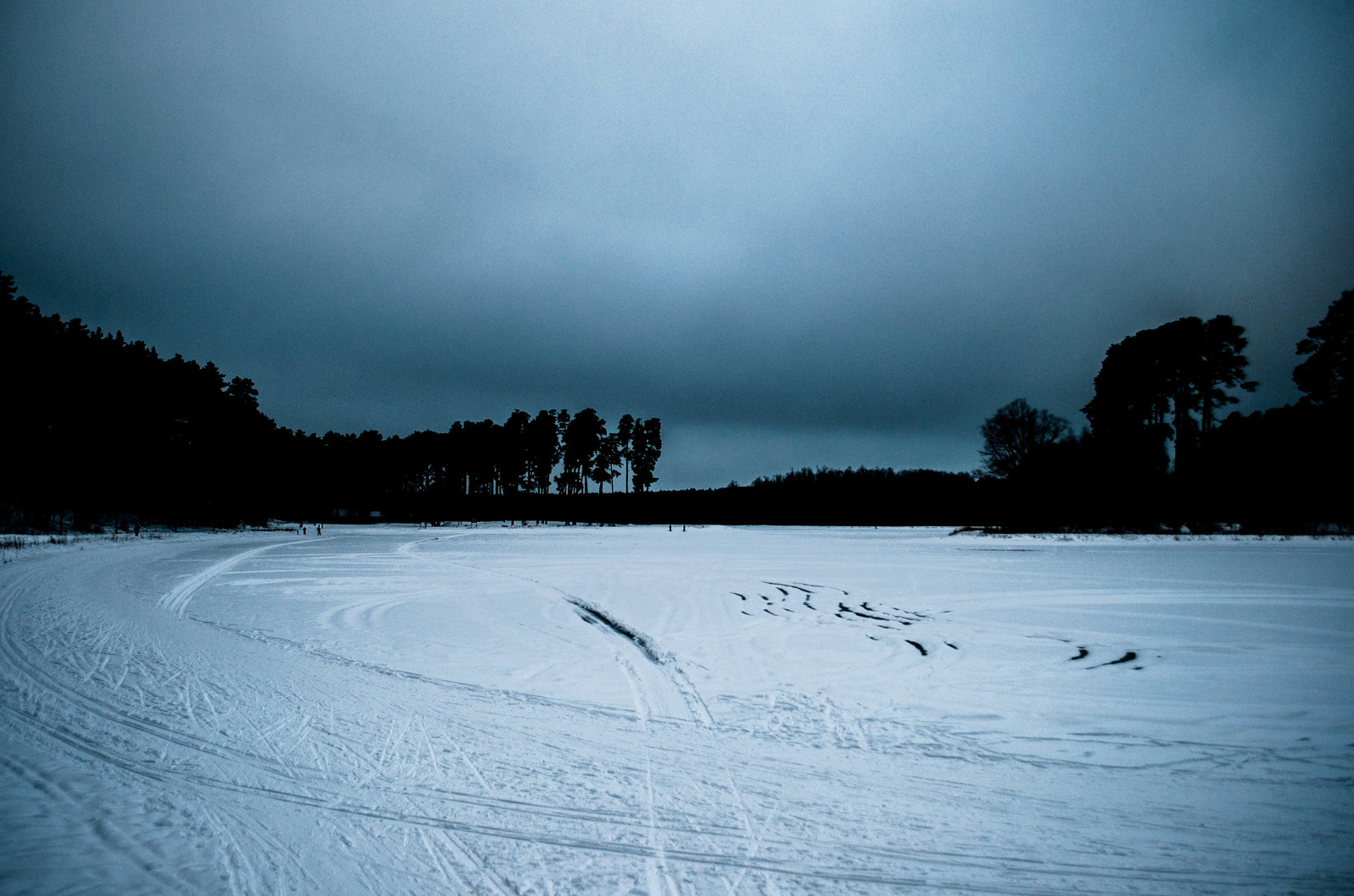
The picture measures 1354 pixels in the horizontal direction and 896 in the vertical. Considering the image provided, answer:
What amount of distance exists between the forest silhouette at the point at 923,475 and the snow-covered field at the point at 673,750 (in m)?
27.2

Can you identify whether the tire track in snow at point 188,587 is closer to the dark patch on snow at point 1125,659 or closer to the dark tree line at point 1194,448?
the dark patch on snow at point 1125,659

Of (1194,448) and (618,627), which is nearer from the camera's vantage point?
(618,627)

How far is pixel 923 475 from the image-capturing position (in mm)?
79062

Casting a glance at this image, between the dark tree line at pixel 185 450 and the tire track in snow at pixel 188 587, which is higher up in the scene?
the dark tree line at pixel 185 450

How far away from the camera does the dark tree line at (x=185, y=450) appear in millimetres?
36375

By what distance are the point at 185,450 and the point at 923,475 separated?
7918cm

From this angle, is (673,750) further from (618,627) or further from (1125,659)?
(1125,659)

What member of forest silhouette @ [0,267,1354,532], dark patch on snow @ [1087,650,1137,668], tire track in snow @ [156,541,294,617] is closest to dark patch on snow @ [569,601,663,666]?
dark patch on snow @ [1087,650,1137,668]

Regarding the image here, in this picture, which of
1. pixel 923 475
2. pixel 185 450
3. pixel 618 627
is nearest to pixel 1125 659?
pixel 618 627

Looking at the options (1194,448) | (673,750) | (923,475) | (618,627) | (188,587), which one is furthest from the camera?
(923,475)

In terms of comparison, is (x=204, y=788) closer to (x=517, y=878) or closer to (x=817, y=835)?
(x=517, y=878)

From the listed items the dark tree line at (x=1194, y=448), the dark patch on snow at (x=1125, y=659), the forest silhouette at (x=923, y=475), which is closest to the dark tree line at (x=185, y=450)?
the forest silhouette at (x=923, y=475)

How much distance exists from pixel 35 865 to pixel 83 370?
175 ft

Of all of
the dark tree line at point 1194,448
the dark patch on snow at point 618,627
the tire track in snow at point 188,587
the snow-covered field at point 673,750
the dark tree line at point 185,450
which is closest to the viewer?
the snow-covered field at point 673,750
